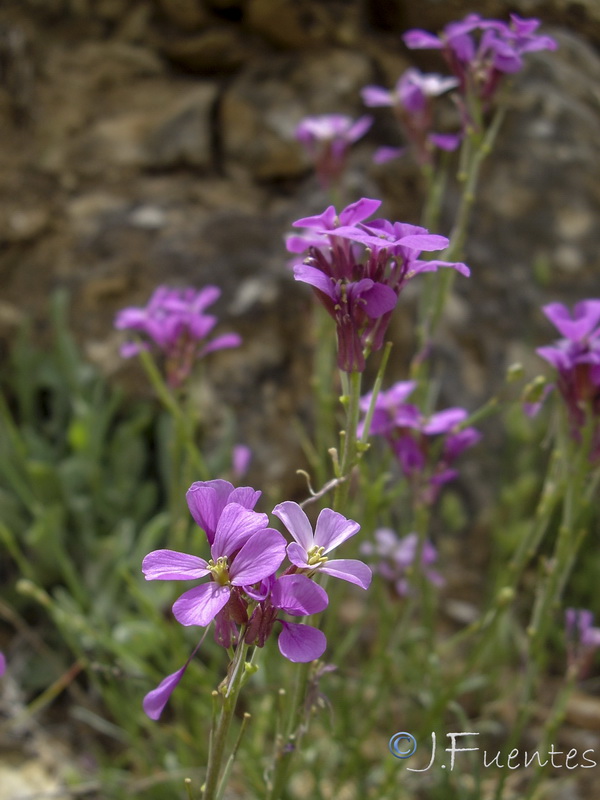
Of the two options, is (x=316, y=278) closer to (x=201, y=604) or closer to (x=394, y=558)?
(x=201, y=604)

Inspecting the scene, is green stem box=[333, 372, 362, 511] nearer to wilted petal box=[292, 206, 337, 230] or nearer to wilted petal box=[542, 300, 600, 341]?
wilted petal box=[292, 206, 337, 230]

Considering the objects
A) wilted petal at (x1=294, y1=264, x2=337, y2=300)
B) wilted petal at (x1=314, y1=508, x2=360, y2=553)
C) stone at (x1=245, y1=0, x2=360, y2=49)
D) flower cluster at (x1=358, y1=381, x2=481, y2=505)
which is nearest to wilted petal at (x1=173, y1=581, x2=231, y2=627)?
wilted petal at (x1=314, y1=508, x2=360, y2=553)

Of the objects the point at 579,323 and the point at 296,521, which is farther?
the point at 579,323

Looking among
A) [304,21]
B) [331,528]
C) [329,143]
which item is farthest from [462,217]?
[304,21]

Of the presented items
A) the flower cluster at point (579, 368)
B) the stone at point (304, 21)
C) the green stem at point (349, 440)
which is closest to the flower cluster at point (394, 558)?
the flower cluster at point (579, 368)

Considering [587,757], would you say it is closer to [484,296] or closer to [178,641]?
[178,641]

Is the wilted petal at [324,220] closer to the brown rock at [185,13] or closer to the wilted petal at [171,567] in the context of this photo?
the wilted petal at [171,567]
